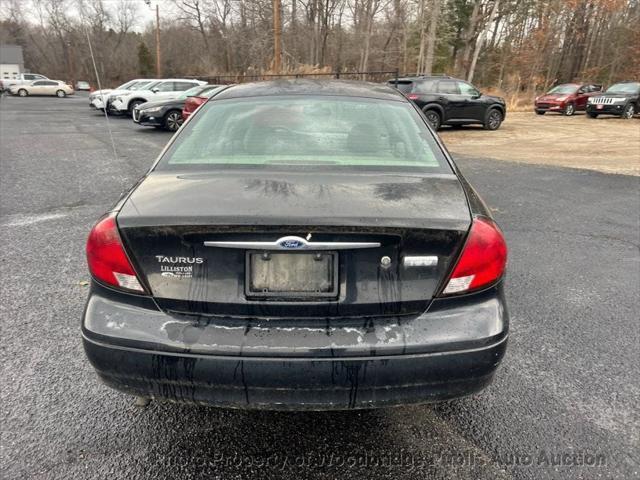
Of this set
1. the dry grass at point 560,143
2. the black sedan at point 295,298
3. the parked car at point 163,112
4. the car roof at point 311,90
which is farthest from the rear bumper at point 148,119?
the black sedan at point 295,298

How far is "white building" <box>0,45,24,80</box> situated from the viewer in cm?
6775

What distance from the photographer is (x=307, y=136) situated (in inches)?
103

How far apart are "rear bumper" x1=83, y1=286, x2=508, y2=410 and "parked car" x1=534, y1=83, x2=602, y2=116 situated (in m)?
25.0

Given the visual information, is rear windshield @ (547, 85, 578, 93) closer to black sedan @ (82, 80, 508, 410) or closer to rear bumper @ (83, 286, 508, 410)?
black sedan @ (82, 80, 508, 410)

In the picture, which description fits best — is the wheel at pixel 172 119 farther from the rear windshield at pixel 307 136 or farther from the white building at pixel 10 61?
the white building at pixel 10 61

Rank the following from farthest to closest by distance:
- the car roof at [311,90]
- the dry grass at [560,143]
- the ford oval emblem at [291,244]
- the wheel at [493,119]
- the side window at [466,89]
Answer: the wheel at [493,119]
the side window at [466,89]
the dry grass at [560,143]
the car roof at [311,90]
the ford oval emblem at [291,244]

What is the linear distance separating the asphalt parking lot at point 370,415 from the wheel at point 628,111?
19.7 metres

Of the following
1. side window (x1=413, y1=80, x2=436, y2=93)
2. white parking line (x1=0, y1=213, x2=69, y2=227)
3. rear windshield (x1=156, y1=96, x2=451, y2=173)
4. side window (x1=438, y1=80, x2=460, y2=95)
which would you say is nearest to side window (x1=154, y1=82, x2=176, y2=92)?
side window (x1=413, y1=80, x2=436, y2=93)

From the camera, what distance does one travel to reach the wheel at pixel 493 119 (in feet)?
52.5

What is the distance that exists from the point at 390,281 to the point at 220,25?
183ft

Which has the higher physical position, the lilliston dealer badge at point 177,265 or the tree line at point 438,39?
the tree line at point 438,39

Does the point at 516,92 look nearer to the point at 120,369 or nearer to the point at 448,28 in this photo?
the point at 448,28

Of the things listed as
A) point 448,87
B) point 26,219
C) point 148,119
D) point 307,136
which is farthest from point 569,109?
point 307,136

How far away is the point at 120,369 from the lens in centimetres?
182
